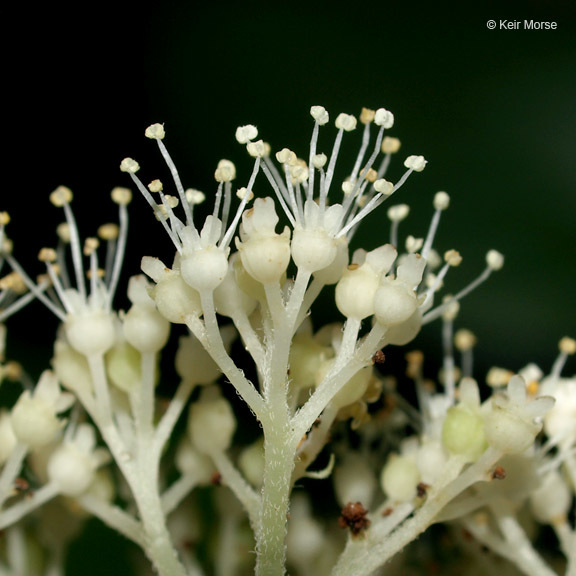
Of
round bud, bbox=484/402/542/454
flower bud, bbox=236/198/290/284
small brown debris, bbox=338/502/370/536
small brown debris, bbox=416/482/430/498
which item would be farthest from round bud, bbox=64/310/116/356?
round bud, bbox=484/402/542/454

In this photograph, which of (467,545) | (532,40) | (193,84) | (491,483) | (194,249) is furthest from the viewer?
(193,84)

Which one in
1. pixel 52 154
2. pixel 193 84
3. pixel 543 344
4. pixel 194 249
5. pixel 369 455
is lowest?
pixel 369 455

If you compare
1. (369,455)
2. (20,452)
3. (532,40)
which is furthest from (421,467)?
(532,40)

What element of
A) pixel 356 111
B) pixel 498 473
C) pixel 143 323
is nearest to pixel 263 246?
pixel 143 323

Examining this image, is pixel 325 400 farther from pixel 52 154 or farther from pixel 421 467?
pixel 52 154

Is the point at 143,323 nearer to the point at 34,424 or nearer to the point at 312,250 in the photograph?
the point at 34,424

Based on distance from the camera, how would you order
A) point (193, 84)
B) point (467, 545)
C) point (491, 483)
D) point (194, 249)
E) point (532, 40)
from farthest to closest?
point (193, 84), point (532, 40), point (467, 545), point (491, 483), point (194, 249)

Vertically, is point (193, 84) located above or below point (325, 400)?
above

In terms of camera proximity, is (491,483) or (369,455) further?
(369,455)
